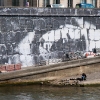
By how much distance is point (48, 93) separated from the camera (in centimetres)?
5222

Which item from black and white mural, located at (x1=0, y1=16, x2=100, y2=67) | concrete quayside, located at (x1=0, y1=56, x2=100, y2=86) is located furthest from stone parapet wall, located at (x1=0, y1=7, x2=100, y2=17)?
concrete quayside, located at (x1=0, y1=56, x2=100, y2=86)

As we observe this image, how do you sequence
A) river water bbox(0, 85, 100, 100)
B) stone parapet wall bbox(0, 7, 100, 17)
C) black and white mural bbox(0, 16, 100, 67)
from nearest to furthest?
1. river water bbox(0, 85, 100, 100)
2. stone parapet wall bbox(0, 7, 100, 17)
3. black and white mural bbox(0, 16, 100, 67)

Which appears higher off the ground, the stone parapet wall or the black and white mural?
the stone parapet wall

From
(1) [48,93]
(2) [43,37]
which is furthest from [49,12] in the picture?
(1) [48,93]

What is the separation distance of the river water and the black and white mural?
3.94 meters

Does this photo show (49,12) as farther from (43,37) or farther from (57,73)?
(57,73)

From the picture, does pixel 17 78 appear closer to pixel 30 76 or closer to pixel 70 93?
pixel 30 76

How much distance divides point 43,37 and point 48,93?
776 cm

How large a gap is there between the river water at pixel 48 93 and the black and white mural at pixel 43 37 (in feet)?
12.9

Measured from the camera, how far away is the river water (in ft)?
166

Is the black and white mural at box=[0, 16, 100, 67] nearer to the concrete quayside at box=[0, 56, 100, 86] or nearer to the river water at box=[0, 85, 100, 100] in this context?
the concrete quayside at box=[0, 56, 100, 86]

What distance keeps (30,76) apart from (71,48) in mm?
6594

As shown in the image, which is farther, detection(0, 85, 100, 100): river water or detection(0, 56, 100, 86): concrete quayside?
detection(0, 56, 100, 86): concrete quayside

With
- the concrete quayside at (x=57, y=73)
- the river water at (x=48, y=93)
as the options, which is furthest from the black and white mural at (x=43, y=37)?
the river water at (x=48, y=93)
